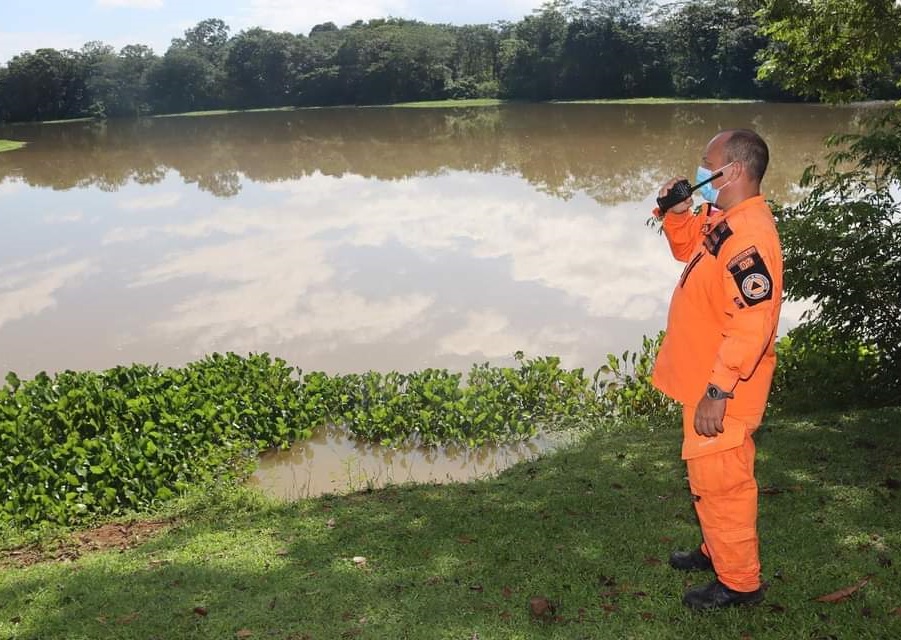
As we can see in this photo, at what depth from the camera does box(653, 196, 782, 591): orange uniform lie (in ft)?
10.4

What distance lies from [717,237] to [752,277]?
0.28 metres

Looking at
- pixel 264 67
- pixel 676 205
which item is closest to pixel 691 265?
pixel 676 205

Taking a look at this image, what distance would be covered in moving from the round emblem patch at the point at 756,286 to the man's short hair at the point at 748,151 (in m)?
0.49

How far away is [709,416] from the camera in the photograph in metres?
3.22

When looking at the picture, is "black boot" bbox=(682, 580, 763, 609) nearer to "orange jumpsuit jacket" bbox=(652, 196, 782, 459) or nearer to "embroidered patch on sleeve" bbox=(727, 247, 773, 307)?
"orange jumpsuit jacket" bbox=(652, 196, 782, 459)

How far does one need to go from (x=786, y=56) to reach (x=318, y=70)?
71183mm

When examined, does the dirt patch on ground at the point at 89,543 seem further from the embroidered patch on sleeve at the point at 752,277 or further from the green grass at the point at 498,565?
the embroidered patch on sleeve at the point at 752,277

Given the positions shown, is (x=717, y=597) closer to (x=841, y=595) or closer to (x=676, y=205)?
(x=841, y=595)

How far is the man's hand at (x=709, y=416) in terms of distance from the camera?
320 centimetres

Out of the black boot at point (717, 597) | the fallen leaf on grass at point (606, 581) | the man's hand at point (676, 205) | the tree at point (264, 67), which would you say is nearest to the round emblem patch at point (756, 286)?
the man's hand at point (676, 205)

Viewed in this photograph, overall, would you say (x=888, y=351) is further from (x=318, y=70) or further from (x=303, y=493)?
(x=318, y=70)

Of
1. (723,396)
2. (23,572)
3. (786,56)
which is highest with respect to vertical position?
(786,56)

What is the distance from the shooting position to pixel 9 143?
47844 millimetres

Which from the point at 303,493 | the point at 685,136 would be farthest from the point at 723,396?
the point at 685,136
